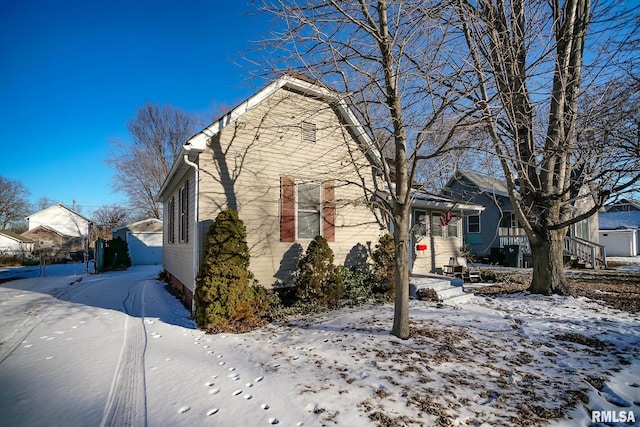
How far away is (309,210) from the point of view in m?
8.25

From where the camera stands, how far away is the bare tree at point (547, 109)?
634 cm

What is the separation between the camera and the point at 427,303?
7.75 metres

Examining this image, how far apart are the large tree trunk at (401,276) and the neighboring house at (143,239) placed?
22.9m

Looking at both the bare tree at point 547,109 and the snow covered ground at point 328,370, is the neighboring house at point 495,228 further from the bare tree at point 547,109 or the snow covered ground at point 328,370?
the snow covered ground at point 328,370

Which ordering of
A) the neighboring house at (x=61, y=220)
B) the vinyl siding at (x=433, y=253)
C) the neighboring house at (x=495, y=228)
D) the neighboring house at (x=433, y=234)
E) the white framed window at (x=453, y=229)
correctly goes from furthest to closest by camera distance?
the neighboring house at (x=61, y=220) → the neighboring house at (x=495, y=228) → the white framed window at (x=453, y=229) → the vinyl siding at (x=433, y=253) → the neighboring house at (x=433, y=234)

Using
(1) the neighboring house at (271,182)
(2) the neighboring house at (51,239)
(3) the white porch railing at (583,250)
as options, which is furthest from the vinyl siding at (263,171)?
(2) the neighboring house at (51,239)

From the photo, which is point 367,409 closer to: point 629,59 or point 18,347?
point 18,347

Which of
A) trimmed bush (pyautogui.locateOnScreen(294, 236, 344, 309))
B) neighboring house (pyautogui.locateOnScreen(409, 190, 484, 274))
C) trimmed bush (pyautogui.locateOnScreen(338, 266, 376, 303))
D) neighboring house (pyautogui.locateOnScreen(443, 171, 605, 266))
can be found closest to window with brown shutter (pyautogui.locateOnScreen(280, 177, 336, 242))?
trimmed bush (pyautogui.locateOnScreen(294, 236, 344, 309))

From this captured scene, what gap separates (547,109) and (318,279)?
771cm

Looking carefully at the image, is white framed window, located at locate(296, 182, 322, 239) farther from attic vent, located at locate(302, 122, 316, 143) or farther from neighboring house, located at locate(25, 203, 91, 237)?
neighboring house, located at locate(25, 203, 91, 237)

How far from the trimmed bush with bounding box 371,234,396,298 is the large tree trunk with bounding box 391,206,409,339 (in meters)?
3.10

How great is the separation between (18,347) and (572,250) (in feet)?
74.9

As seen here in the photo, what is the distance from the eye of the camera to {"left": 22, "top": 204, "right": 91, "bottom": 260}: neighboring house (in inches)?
1403

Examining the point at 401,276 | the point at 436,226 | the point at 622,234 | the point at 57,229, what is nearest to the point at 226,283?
the point at 401,276
